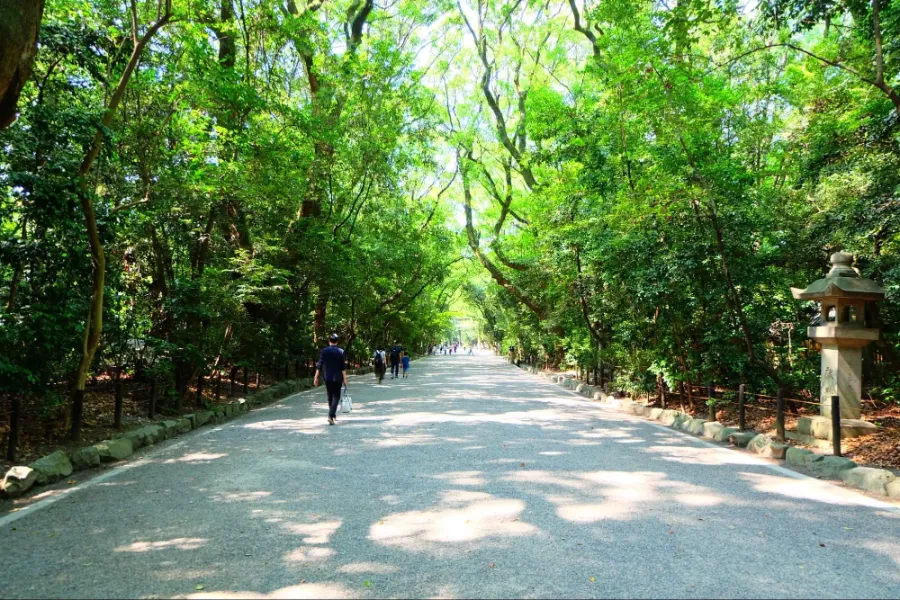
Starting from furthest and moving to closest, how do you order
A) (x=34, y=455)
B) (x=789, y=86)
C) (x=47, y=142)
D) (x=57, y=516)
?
(x=789, y=86) → (x=34, y=455) → (x=47, y=142) → (x=57, y=516)

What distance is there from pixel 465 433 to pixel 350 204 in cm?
1403

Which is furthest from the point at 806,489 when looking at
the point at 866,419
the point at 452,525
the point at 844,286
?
the point at 866,419

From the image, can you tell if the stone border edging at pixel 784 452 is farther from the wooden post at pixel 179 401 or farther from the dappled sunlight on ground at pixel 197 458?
the wooden post at pixel 179 401

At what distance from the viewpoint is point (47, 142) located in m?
5.93

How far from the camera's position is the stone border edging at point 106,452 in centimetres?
524

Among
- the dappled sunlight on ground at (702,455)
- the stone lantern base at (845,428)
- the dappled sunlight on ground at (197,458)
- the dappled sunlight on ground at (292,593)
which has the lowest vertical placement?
the dappled sunlight on ground at (197,458)

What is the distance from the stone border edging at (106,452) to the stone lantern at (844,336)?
9941mm

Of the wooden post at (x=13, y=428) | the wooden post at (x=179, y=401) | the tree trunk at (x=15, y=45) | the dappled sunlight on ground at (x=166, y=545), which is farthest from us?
the wooden post at (x=179, y=401)

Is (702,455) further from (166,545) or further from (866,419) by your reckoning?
(166,545)

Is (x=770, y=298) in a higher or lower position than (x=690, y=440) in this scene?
higher

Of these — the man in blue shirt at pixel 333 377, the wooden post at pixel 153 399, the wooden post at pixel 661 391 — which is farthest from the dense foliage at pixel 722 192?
the wooden post at pixel 153 399

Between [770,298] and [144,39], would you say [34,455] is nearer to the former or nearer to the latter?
[144,39]

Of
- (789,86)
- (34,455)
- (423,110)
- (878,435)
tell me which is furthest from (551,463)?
(423,110)

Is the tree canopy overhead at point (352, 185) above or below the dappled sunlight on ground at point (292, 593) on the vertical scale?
above
